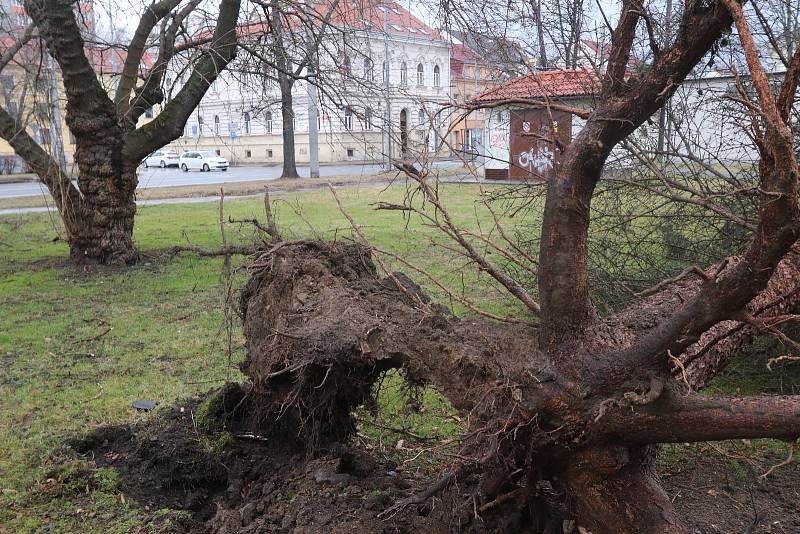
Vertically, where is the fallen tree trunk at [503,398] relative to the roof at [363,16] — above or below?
below

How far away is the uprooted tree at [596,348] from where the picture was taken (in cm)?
214

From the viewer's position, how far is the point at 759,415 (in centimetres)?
221

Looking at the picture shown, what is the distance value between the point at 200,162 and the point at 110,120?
28.8 m

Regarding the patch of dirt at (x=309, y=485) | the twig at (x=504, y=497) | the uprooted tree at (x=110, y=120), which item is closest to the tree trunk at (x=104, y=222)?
the uprooted tree at (x=110, y=120)

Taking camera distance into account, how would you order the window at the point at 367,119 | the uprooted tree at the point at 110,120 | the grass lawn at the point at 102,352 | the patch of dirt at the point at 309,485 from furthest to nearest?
the uprooted tree at the point at 110,120 < the window at the point at 367,119 < the grass lawn at the point at 102,352 < the patch of dirt at the point at 309,485

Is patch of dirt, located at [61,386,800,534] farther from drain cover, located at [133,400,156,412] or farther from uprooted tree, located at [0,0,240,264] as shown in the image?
uprooted tree, located at [0,0,240,264]

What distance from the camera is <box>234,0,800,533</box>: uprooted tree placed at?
7.04ft

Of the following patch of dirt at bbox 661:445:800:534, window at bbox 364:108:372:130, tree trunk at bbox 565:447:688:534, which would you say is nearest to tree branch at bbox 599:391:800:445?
tree trunk at bbox 565:447:688:534

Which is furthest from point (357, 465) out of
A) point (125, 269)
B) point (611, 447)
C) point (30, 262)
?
point (30, 262)

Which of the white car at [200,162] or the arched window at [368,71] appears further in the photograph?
the white car at [200,162]

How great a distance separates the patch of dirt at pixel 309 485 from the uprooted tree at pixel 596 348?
1.15 ft

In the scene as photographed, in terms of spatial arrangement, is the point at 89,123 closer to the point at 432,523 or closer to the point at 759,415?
the point at 432,523

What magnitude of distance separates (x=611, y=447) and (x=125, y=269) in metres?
8.52

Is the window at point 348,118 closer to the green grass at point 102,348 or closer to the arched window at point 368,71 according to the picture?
the arched window at point 368,71
